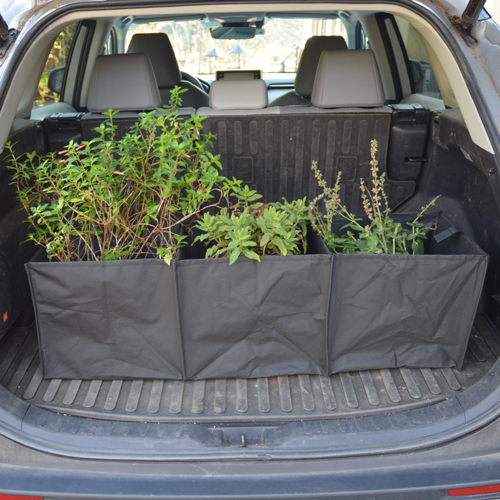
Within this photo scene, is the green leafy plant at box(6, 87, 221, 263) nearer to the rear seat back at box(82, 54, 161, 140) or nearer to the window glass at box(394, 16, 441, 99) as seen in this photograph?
the rear seat back at box(82, 54, 161, 140)

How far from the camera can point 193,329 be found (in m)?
1.50

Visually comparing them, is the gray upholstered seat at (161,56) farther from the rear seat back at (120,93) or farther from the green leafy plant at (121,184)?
the green leafy plant at (121,184)

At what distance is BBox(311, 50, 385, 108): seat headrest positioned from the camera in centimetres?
207

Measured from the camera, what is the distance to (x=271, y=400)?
1466 mm

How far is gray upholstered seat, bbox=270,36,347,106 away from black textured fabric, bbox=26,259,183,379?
7.19 ft

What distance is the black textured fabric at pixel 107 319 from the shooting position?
1431 millimetres

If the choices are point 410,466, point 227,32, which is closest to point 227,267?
point 410,466

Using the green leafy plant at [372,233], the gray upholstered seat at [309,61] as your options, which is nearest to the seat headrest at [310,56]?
the gray upholstered seat at [309,61]

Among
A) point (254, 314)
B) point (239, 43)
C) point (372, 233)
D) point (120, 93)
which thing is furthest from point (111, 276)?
point (239, 43)

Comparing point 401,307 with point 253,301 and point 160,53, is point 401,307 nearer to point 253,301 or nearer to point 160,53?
point 253,301

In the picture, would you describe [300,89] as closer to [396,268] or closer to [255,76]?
[255,76]

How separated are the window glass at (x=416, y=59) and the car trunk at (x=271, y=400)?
969mm

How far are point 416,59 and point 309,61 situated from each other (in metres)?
0.70

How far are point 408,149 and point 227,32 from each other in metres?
1.53
